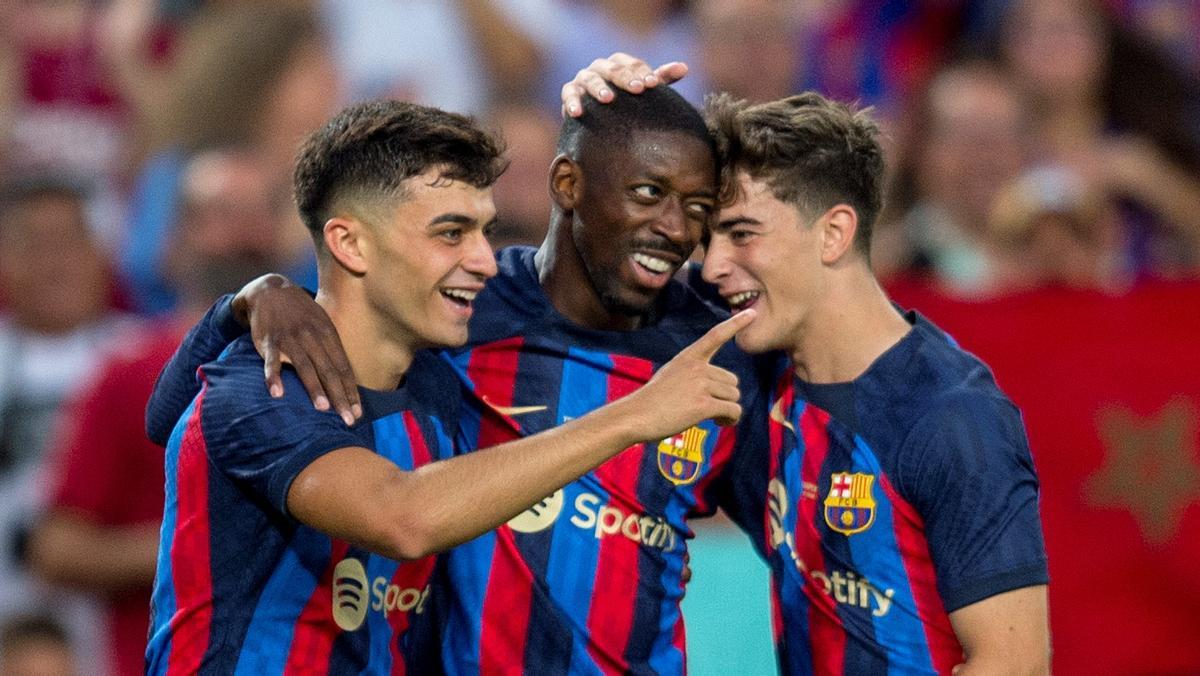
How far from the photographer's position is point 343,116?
4.07 meters

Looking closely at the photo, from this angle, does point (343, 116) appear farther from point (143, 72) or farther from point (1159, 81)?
point (1159, 81)

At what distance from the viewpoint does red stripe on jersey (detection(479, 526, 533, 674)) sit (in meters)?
4.15

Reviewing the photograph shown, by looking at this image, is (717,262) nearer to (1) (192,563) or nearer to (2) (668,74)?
(2) (668,74)

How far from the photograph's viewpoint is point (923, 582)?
402 centimetres

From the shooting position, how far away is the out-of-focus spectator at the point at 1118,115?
7809 millimetres

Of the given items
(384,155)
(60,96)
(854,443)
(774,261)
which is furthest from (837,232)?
(60,96)

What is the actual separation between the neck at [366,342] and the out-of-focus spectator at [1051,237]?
3.28m

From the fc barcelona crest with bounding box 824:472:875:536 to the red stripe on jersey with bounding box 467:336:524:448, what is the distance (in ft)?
2.53

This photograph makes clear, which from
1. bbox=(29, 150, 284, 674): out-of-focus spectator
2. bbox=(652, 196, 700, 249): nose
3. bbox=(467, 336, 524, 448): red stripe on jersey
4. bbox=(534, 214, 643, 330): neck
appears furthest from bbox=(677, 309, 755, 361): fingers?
bbox=(29, 150, 284, 674): out-of-focus spectator

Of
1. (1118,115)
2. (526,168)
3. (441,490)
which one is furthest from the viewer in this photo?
(1118,115)

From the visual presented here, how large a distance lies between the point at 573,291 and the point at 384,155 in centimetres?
61

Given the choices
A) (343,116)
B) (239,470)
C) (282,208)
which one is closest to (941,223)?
(282,208)

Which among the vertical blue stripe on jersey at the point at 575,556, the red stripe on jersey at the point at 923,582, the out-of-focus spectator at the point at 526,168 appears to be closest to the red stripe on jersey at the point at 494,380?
the vertical blue stripe on jersey at the point at 575,556

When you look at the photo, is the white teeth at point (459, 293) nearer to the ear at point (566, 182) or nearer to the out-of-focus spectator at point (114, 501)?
the ear at point (566, 182)
